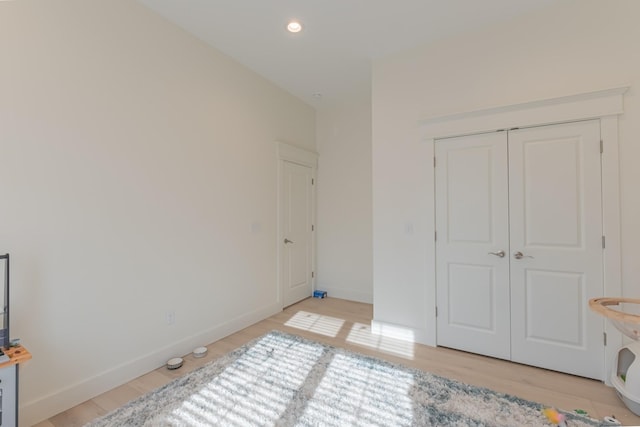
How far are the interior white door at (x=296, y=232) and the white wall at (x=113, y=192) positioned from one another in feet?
2.56

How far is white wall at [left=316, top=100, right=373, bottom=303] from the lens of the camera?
4.47 metres

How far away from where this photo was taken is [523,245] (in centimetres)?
258

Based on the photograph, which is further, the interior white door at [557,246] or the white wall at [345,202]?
the white wall at [345,202]

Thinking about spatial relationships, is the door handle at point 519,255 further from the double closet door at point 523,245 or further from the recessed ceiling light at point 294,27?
the recessed ceiling light at point 294,27

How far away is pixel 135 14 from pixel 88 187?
1500 millimetres

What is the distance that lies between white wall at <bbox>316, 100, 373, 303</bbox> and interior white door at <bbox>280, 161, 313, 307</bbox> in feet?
0.86

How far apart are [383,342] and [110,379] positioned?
240 cm

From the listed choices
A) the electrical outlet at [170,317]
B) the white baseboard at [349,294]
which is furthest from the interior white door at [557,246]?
the electrical outlet at [170,317]

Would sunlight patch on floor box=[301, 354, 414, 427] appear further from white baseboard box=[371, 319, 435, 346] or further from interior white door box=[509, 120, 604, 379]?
interior white door box=[509, 120, 604, 379]

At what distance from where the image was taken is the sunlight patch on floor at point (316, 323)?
335cm

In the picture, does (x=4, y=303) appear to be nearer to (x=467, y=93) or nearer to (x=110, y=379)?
(x=110, y=379)

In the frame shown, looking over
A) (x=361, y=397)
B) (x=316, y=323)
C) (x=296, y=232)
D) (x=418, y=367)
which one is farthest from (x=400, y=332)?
(x=296, y=232)

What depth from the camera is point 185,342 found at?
9.23 ft

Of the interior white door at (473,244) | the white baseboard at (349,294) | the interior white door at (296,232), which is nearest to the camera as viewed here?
the interior white door at (473,244)
